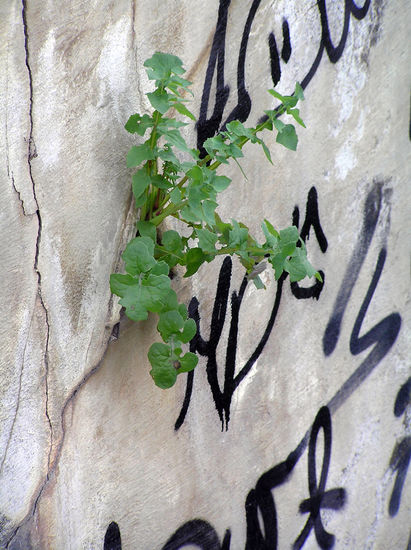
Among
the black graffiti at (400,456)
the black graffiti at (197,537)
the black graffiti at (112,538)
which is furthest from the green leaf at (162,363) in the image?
the black graffiti at (400,456)

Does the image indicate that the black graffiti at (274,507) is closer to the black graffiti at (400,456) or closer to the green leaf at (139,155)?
the black graffiti at (400,456)

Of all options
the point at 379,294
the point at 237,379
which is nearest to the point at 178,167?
the point at 237,379

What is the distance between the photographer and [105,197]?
53.1 inches

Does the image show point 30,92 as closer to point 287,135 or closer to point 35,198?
point 35,198

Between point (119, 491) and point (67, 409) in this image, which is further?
point (119, 491)

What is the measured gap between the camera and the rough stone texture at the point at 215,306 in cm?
126

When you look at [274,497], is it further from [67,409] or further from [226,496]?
[67,409]

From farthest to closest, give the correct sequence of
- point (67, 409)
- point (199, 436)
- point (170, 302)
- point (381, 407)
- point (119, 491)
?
point (381, 407) < point (199, 436) < point (119, 491) < point (67, 409) < point (170, 302)

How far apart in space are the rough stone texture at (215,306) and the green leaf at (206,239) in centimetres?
24

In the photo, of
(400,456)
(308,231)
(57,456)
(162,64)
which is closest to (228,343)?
(308,231)

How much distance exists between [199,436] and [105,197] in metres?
0.65

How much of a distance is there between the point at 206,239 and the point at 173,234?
0.09 m

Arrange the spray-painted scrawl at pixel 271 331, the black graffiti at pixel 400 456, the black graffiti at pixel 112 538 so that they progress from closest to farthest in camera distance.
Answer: the black graffiti at pixel 112 538 → the spray-painted scrawl at pixel 271 331 → the black graffiti at pixel 400 456

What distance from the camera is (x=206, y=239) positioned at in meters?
1.21
